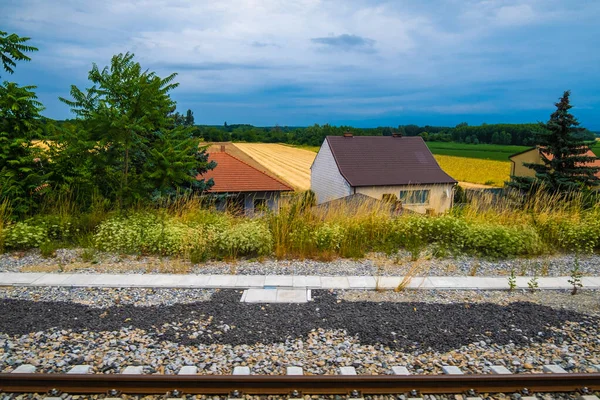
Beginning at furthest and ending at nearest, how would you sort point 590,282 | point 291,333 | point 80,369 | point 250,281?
point 590,282 → point 250,281 → point 291,333 → point 80,369

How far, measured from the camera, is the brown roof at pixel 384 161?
94.6ft

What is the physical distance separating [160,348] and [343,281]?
143 inches

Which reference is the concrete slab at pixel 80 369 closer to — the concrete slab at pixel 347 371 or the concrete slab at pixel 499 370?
the concrete slab at pixel 347 371

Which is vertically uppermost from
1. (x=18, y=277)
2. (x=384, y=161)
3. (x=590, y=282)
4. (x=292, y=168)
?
(x=384, y=161)

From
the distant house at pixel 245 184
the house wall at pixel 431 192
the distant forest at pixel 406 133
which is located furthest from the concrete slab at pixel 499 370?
the distant forest at pixel 406 133

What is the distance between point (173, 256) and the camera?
906 centimetres

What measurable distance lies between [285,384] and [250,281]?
132 inches

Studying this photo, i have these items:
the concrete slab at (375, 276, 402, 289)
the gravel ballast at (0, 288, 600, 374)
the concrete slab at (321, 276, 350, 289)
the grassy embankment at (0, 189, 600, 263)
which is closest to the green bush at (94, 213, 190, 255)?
the grassy embankment at (0, 189, 600, 263)

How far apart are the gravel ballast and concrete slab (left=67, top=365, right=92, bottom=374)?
83 mm

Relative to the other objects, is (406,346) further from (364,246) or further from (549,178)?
(549,178)

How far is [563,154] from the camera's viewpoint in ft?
76.2

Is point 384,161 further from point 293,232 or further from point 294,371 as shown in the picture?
point 294,371

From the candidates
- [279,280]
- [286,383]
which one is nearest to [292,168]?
[279,280]

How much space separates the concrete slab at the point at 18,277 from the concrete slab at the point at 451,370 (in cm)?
695
